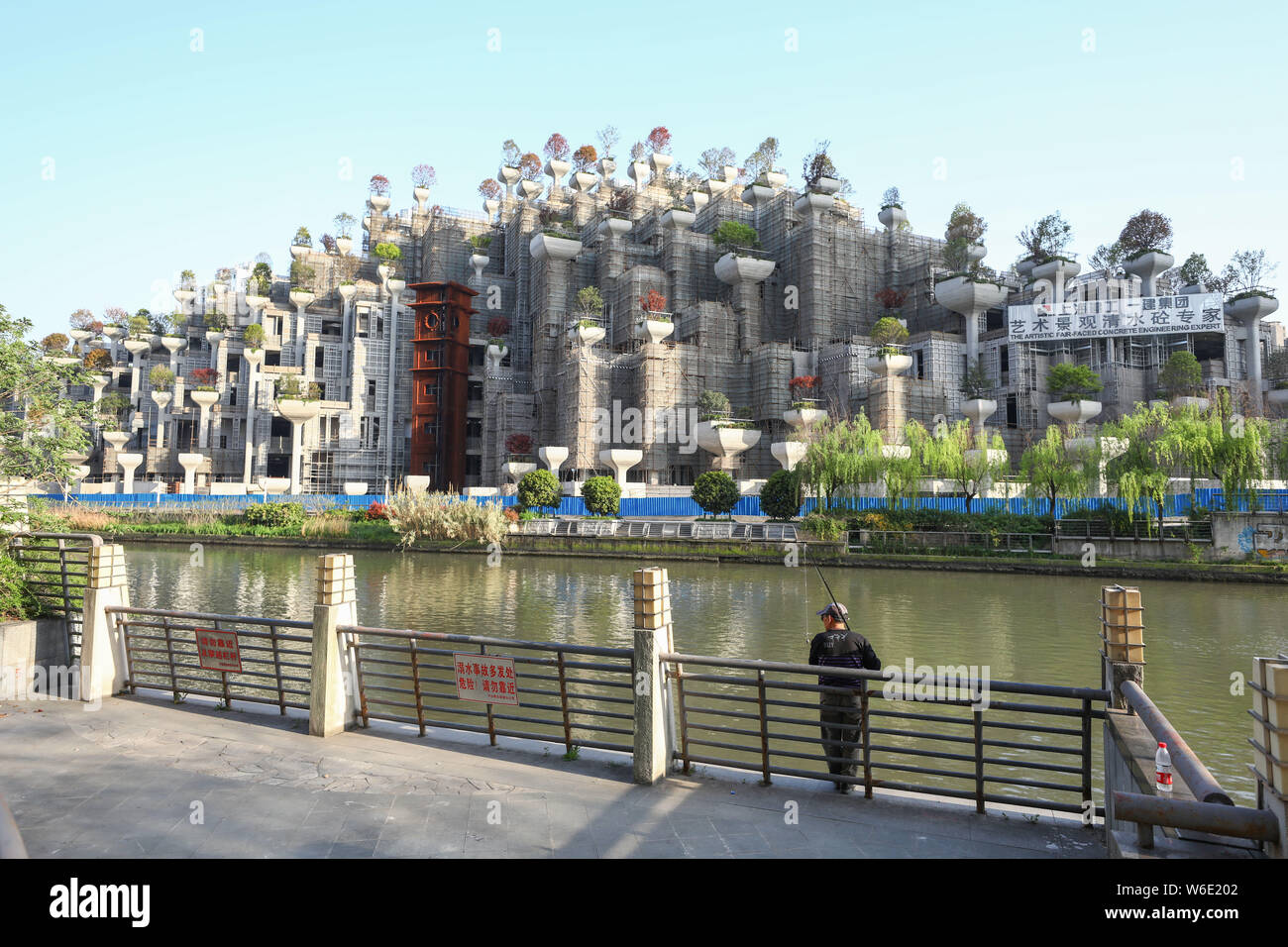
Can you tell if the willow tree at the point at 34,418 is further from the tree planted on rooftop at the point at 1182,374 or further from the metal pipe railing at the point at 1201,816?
the tree planted on rooftop at the point at 1182,374

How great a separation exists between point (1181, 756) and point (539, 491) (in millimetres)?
33435

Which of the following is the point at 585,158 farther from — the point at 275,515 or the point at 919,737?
the point at 919,737

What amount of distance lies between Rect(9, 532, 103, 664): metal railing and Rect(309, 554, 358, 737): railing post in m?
4.28

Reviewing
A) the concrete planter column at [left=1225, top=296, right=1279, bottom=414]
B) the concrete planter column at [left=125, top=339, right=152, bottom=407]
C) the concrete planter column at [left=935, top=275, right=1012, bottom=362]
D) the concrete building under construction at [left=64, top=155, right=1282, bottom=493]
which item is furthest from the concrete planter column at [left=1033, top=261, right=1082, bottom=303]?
the concrete planter column at [left=125, top=339, right=152, bottom=407]

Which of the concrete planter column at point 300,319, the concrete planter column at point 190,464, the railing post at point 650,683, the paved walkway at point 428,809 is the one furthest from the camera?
the concrete planter column at point 300,319

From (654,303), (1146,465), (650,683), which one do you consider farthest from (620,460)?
(650,683)

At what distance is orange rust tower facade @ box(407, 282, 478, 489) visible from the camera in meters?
50.4

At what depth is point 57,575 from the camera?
1011cm

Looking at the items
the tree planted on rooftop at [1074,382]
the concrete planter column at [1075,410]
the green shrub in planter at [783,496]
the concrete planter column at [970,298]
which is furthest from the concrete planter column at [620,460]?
the tree planted on rooftop at [1074,382]

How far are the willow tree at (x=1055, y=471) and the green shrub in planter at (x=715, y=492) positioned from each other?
12.2 meters

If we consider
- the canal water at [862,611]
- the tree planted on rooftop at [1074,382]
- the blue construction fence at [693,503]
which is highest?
the tree planted on rooftop at [1074,382]

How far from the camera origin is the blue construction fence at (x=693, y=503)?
27172 mm

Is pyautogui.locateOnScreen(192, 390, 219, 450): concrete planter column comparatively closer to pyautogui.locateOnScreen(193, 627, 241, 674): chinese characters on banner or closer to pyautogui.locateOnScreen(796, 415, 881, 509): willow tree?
pyautogui.locateOnScreen(796, 415, 881, 509): willow tree
